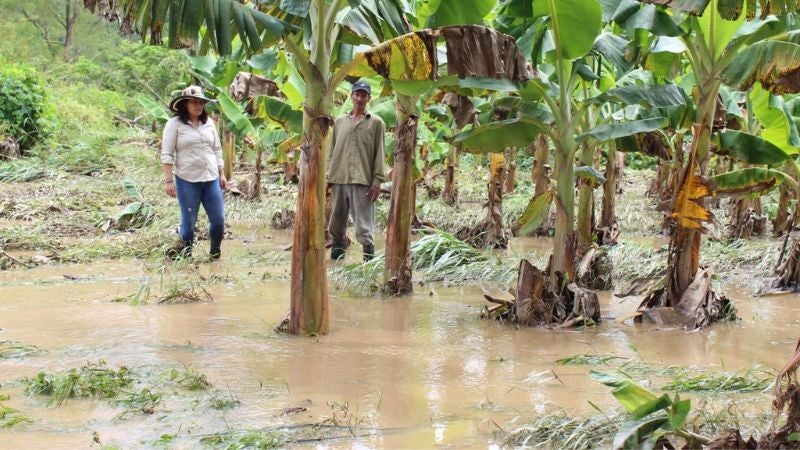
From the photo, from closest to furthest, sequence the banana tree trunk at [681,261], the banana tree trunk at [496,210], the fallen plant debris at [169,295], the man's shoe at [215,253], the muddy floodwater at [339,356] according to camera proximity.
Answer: the muddy floodwater at [339,356]
the banana tree trunk at [681,261]
the fallen plant debris at [169,295]
the man's shoe at [215,253]
the banana tree trunk at [496,210]

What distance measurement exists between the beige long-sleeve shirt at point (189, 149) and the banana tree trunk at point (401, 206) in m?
2.40

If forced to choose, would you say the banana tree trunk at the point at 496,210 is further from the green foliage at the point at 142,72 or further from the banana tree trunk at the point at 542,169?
the green foliage at the point at 142,72

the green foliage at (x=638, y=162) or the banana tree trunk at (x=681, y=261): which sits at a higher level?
the green foliage at (x=638, y=162)

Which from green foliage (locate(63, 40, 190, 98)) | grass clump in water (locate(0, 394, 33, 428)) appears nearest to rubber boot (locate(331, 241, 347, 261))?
grass clump in water (locate(0, 394, 33, 428))

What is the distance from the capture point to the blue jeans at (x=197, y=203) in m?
8.89

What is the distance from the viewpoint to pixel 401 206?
24.9ft

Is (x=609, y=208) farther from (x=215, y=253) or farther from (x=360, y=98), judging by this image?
(x=215, y=253)

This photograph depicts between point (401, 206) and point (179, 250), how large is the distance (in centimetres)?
296

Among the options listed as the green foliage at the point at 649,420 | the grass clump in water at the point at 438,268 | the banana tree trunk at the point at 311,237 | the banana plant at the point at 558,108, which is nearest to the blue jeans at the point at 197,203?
the grass clump in water at the point at 438,268

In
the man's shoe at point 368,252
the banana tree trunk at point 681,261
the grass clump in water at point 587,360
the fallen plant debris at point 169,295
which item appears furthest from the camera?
the man's shoe at point 368,252

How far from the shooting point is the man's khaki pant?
8891 millimetres

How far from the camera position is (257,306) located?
7.03 m

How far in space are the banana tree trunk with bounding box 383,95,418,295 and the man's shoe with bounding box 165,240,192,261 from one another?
2.45 metres

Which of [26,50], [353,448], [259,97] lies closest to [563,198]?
[353,448]
